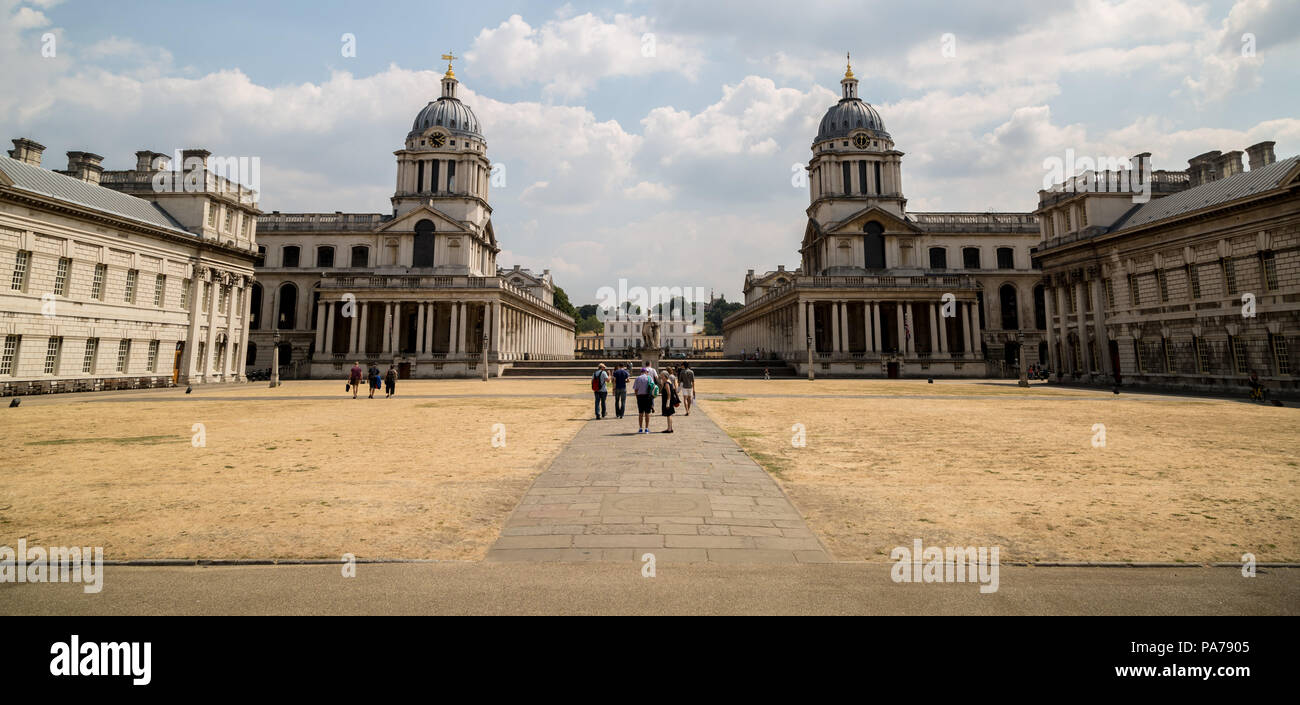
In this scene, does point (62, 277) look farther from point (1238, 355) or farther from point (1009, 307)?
point (1009, 307)

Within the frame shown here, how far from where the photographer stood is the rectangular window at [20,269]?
89.5 feet

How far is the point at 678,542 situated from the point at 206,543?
4.82 meters

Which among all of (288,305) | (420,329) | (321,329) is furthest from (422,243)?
(288,305)

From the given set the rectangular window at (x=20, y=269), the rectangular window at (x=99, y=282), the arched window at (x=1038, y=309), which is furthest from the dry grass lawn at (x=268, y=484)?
the arched window at (x=1038, y=309)

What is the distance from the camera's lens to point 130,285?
33062 millimetres

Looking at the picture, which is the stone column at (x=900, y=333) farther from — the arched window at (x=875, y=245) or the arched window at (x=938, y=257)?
the arched window at (x=938, y=257)

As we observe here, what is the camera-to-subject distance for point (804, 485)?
8.16 metres

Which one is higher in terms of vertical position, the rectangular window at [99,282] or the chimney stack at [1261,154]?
the chimney stack at [1261,154]

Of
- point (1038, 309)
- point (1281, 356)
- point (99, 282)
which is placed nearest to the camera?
point (1281, 356)

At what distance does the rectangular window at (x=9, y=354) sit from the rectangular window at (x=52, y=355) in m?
1.25

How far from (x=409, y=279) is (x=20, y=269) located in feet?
92.3

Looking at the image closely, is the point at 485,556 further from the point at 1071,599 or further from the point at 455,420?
the point at 455,420

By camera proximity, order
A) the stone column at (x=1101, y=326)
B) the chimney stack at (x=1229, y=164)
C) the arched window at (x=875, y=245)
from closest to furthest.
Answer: the chimney stack at (x=1229, y=164) < the stone column at (x=1101, y=326) < the arched window at (x=875, y=245)
